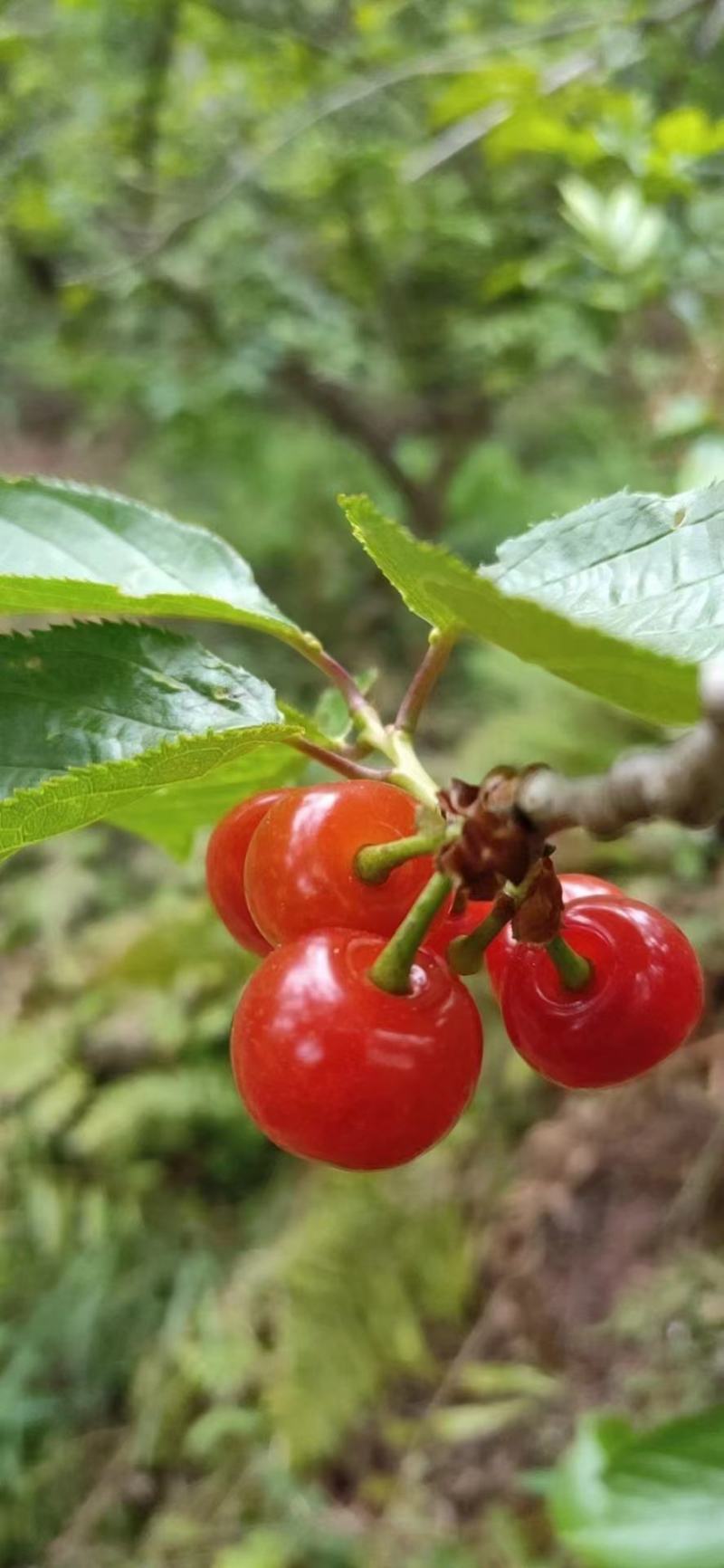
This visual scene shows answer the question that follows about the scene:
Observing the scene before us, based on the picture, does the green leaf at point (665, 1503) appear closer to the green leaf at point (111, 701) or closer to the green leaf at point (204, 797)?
the green leaf at point (204, 797)

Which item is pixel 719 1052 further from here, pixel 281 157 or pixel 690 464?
pixel 281 157

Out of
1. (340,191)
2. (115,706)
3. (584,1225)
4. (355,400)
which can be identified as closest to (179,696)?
(115,706)

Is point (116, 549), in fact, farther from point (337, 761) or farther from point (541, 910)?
point (541, 910)

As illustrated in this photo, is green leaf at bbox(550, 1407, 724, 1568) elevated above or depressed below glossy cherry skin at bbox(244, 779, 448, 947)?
below

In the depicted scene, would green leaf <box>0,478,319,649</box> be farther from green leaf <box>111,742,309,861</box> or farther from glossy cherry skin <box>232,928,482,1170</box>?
glossy cherry skin <box>232,928,482,1170</box>

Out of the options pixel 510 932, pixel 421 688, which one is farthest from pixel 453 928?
pixel 421 688

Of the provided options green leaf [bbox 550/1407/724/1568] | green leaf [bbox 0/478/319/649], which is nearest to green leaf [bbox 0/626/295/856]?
green leaf [bbox 0/478/319/649]

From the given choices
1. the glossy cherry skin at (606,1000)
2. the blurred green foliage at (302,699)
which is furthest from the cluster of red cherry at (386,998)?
the blurred green foliage at (302,699)
